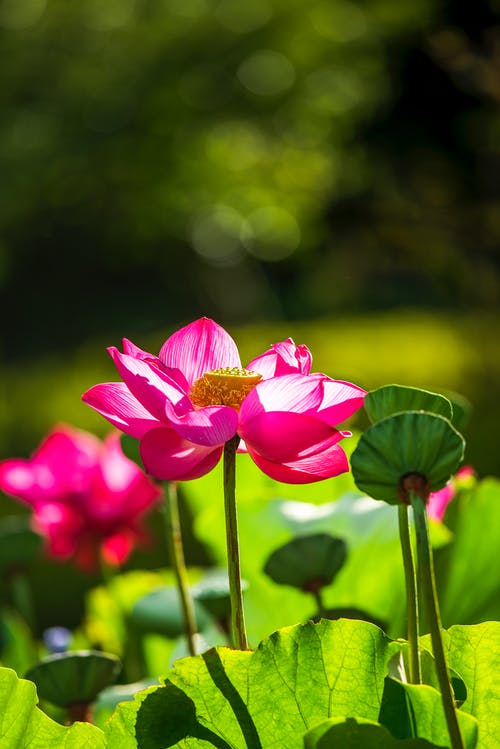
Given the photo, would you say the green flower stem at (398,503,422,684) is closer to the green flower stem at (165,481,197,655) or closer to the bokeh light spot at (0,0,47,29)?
the green flower stem at (165,481,197,655)

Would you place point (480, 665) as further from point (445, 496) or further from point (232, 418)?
point (445, 496)

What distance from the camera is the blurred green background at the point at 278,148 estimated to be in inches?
204

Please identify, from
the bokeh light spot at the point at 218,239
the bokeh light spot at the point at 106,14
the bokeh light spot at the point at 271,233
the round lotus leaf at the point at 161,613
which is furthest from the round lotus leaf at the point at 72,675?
the bokeh light spot at the point at 218,239

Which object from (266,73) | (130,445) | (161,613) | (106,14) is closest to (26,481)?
(161,613)

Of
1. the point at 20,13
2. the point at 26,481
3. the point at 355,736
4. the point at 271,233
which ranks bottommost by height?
the point at 355,736

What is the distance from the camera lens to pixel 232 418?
0.35 m

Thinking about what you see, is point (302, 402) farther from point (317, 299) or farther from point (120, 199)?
point (317, 299)

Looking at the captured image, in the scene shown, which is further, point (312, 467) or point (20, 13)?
point (20, 13)

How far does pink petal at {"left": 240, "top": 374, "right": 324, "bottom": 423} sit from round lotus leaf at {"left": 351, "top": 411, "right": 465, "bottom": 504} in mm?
63

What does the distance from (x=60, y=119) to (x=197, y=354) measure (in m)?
5.72

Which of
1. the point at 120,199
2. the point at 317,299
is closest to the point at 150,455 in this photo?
the point at 120,199

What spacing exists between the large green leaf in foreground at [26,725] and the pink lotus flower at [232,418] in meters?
0.09

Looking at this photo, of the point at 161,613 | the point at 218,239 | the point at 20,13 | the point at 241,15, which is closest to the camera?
the point at 161,613

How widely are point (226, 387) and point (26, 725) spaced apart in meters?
0.15
